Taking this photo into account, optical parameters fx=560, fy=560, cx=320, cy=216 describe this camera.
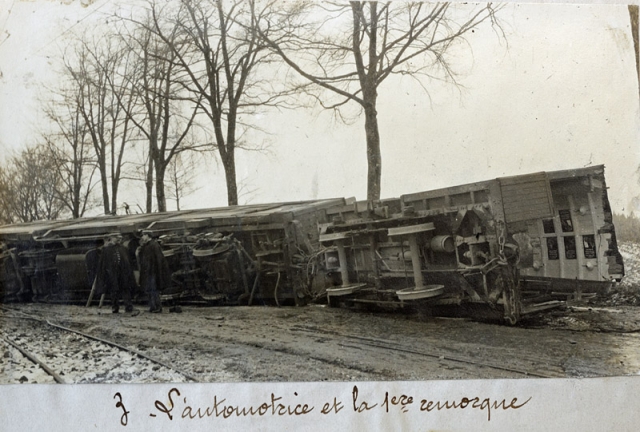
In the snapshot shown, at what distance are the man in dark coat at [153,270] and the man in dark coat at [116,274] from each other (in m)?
0.06

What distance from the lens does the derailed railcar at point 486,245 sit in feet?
8.34

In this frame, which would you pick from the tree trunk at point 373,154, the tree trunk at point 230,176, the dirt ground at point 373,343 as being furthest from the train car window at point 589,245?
the tree trunk at point 230,176

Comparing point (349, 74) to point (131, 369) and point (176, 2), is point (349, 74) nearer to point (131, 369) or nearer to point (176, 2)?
point (176, 2)

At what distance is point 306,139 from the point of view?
8.75ft

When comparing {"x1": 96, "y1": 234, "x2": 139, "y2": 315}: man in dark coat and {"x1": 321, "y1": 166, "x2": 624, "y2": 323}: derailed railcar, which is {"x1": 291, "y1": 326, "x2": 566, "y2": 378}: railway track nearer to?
{"x1": 321, "y1": 166, "x2": 624, "y2": 323}: derailed railcar

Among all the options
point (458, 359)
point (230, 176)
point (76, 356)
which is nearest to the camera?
point (458, 359)

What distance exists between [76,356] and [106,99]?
1233 millimetres

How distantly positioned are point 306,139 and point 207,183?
0.52 meters

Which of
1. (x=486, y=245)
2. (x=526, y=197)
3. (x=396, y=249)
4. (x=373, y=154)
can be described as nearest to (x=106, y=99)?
(x=373, y=154)

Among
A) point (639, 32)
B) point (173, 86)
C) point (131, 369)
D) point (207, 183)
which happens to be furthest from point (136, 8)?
point (639, 32)

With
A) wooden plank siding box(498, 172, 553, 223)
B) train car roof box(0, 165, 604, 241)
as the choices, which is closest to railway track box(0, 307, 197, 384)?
train car roof box(0, 165, 604, 241)

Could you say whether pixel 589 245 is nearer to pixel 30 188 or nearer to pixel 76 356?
pixel 76 356

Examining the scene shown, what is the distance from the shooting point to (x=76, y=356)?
2.56 m

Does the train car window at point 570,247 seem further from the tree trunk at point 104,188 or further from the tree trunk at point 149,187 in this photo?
the tree trunk at point 104,188
